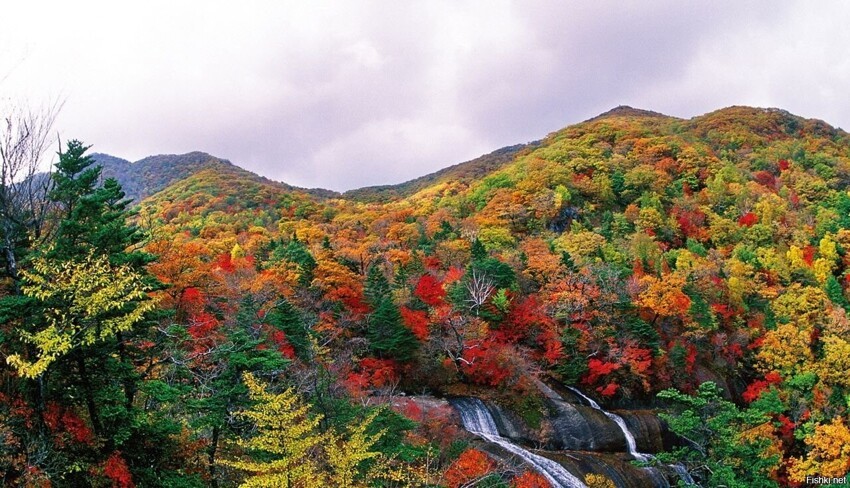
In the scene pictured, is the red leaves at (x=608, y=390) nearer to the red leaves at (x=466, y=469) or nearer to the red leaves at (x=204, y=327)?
the red leaves at (x=466, y=469)

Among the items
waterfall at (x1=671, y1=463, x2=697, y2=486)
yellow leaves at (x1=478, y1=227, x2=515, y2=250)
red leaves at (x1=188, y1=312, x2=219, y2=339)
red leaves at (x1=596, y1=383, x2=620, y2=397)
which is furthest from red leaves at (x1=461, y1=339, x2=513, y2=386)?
yellow leaves at (x1=478, y1=227, x2=515, y2=250)

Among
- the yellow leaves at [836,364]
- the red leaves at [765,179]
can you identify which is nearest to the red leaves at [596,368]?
the yellow leaves at [836,364]

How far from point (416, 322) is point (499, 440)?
8.75 meters

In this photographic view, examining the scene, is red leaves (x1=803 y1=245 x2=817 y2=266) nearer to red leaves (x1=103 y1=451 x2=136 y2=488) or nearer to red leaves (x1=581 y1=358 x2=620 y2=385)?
red leaves (x1=581 y1=358 x2=620 y2=385)

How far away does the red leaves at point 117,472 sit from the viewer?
13789mm

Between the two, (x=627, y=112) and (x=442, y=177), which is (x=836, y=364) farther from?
(x=627, y=112)

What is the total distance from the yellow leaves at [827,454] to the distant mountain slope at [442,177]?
79.3 meters

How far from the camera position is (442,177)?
13088 centimetres

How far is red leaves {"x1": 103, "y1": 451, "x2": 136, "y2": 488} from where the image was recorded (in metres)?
13.8

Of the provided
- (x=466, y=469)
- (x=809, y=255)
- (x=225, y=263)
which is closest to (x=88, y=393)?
(x=466, y=469)

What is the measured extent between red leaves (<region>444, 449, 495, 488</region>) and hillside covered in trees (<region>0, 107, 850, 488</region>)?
0.13 m

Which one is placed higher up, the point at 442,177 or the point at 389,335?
the point at 442,177

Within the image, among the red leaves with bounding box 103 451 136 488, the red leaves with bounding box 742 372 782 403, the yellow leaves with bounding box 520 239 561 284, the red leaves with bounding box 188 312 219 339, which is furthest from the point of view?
the yellow leaves with bounding box 520 239 561 284

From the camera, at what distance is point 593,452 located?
29.9 meters
